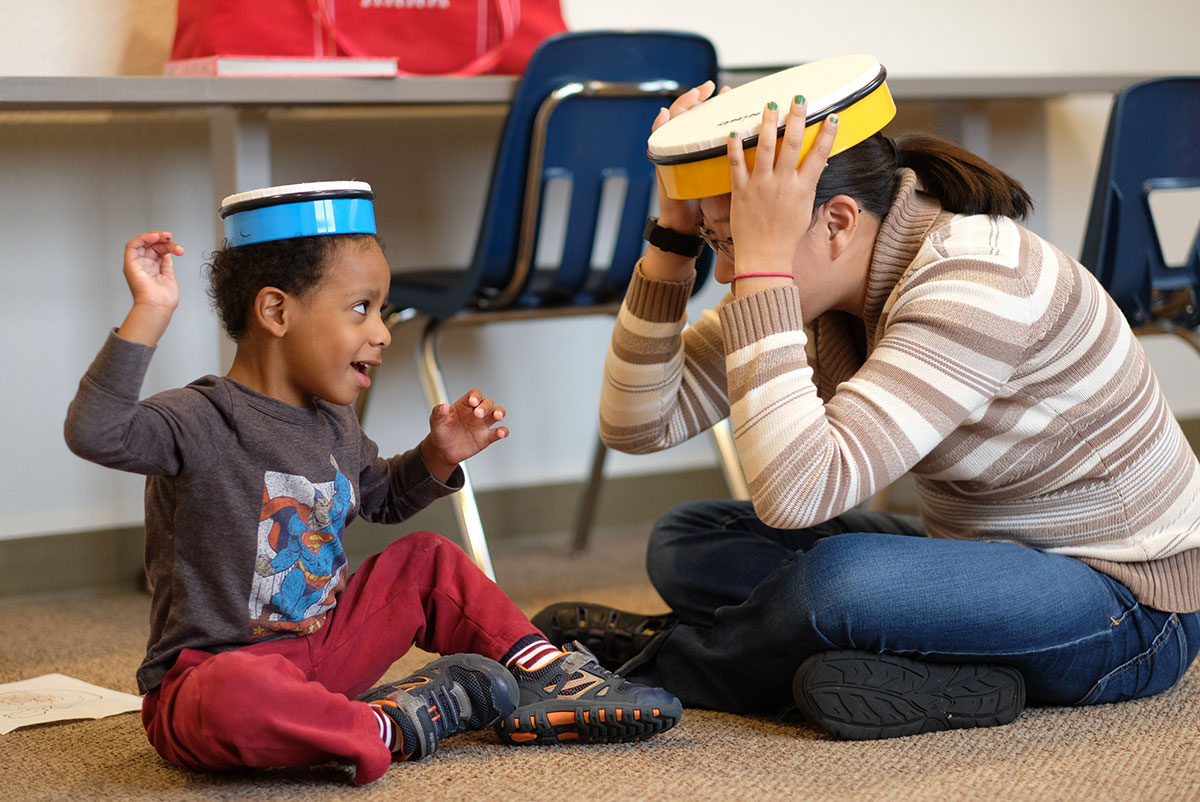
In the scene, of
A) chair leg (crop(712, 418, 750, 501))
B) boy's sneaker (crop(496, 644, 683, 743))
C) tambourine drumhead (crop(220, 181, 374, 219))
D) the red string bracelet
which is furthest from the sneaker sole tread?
chair leg (crop(712, 418, 750, 501))

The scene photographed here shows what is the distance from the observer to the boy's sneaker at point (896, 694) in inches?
47.5

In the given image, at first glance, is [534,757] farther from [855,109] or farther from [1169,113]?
[1169,113]

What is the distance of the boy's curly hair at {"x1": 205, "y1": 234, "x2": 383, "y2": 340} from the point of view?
1.19 m

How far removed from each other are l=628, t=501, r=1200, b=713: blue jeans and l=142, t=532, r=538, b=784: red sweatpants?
7.7 inches

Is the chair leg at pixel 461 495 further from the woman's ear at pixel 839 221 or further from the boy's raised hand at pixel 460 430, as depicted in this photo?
the woman's ear at pixel 839 221

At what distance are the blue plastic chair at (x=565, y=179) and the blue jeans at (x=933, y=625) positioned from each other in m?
0.43

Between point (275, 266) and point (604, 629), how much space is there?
55cm

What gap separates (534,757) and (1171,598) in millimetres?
623

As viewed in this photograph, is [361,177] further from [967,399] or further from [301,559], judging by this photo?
[967,399]

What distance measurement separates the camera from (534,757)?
3.93 feet

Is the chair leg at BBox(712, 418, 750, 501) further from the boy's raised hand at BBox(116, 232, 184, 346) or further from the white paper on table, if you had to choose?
the boy's raised hand at BBox(116, 232, 184, 346)

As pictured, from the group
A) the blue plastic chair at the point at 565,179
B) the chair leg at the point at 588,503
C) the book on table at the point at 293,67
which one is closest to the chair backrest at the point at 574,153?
the blue plastic chair at the point at 565,179

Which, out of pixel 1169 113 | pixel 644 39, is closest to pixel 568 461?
pixel 644 39

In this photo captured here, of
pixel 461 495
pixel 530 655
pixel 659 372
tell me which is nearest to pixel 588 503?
pixel 461 495
